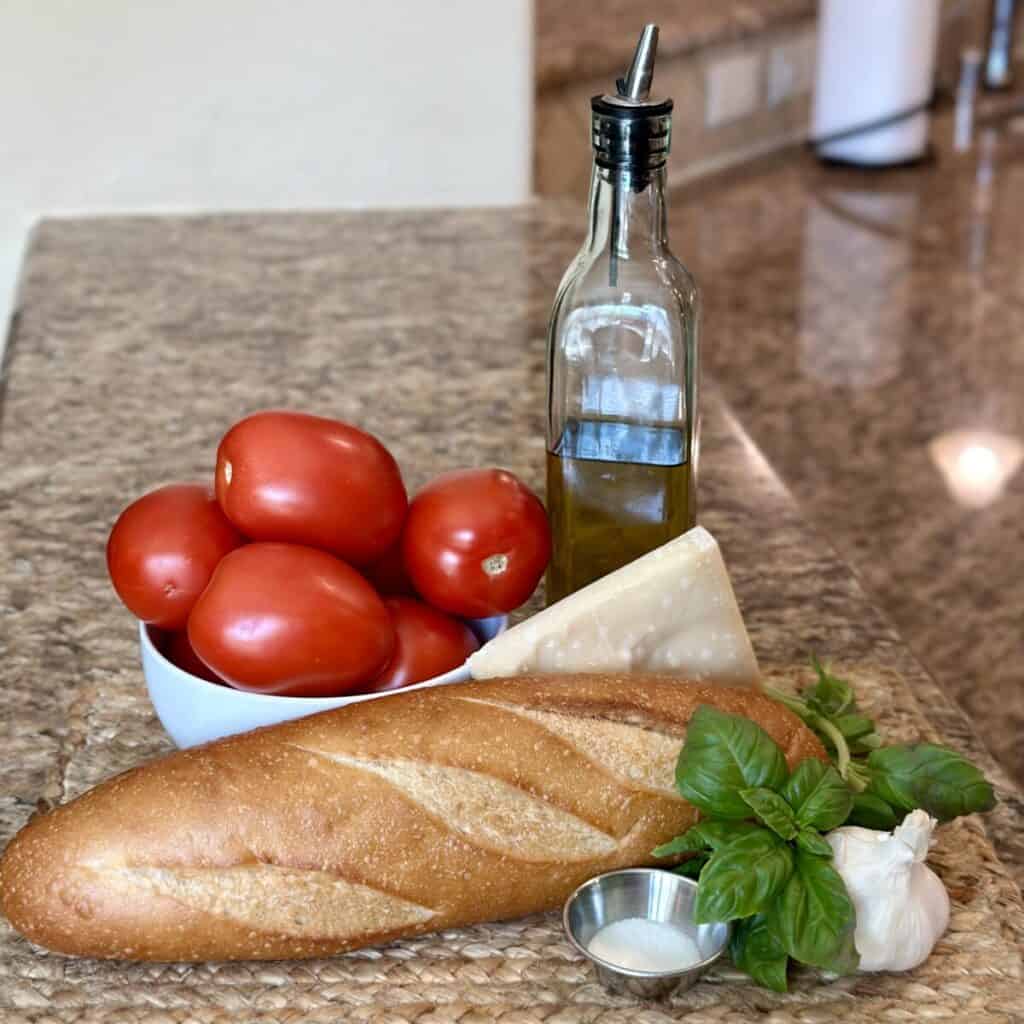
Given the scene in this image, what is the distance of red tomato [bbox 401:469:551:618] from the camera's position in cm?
70

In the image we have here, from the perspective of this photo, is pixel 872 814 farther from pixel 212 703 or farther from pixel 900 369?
pixel 900 369

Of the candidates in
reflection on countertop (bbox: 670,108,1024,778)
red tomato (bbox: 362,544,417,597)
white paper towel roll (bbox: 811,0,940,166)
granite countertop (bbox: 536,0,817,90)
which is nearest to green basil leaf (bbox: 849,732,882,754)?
red tomato (bbox: 362,544,417,597)

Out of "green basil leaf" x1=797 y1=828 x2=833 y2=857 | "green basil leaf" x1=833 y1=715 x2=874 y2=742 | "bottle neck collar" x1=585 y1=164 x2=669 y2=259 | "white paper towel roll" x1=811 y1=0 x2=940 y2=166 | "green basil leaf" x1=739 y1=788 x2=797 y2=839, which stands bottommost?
"white paper towel roll" x1=811 y1=0 x2=940 y2=166

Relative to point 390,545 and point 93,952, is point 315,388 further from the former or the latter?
point 93,952

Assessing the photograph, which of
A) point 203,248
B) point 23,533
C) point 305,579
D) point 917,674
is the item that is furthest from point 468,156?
point 305,579

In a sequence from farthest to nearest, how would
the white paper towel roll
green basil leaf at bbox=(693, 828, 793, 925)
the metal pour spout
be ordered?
1. the white paper towel roll
2. the metal pour spout
3. green basil leaf at bbox=(693, 828, 793, 925)

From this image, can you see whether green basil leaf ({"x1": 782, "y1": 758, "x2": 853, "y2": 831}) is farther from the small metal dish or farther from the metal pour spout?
the metal pour spout

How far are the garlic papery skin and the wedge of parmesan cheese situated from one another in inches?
4.8

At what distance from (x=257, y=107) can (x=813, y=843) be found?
3.92 ft

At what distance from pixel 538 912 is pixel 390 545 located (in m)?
0.18

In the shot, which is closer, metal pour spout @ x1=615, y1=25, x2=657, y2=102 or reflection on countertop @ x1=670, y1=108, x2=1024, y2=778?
metal pour spout @ x1=615, y1=25, x2=657, y2=102

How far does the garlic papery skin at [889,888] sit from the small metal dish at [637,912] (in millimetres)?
53

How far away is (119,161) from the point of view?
5.13 feet

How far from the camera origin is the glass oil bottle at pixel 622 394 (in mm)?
768
